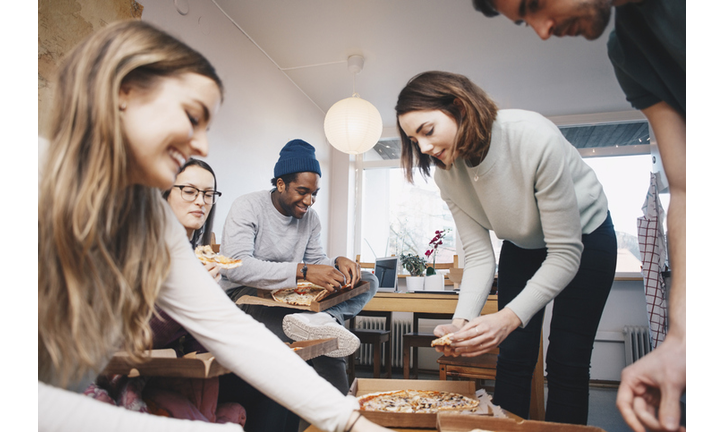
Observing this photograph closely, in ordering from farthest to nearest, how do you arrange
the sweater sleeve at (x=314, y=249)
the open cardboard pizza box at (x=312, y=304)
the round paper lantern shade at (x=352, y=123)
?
1. the round paper lantern shade at (x=352, y=123)
2. the sweater sleeve at (x=314, y=249)
3. the open cardboard pizza box at (x=312, y=304)

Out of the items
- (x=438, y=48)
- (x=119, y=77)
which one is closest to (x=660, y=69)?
(x=119, y=77)

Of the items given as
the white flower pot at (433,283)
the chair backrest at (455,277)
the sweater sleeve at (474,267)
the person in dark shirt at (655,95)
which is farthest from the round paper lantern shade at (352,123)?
the person in dark shirt at (655,95)

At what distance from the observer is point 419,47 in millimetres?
2395

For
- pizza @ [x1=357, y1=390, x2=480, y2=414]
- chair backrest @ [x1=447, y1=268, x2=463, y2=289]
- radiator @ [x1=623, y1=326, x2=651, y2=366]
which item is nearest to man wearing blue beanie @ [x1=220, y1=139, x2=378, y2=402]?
pizza @ [x1=357, y1=390, x2=480, y2=414]

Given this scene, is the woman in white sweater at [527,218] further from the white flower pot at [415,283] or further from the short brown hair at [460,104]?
the white flower pot at [415,283]

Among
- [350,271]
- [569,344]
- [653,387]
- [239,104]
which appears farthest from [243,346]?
[239,104]

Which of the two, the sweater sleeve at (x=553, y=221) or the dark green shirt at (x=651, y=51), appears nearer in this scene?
the dark green shirt at (x=651, y=51)

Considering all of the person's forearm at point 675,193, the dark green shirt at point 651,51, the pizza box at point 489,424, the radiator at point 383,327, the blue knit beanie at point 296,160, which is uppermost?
the blue knit beanie at point 296,160

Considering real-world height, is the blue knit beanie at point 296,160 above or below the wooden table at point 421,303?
above

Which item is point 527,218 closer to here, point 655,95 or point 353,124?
point 655,95

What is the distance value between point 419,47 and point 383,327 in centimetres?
223

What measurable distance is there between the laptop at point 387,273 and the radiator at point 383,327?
79 centimetres

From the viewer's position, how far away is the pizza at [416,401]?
33.5 inches
